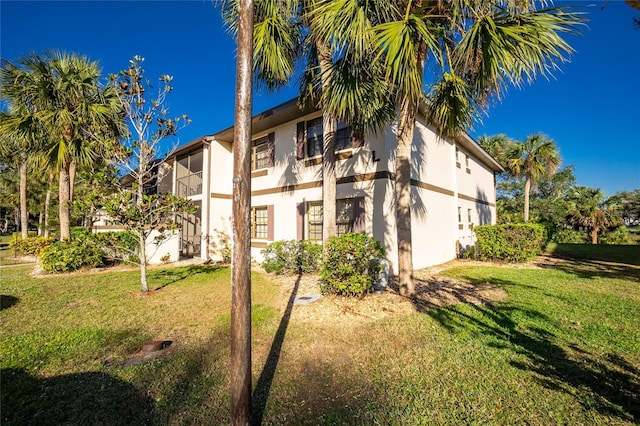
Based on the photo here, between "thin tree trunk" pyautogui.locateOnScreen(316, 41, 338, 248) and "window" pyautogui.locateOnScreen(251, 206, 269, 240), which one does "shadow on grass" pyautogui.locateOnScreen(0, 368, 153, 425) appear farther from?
"window" pyautogui.locateOnScreen(251, 206, 269, 240)

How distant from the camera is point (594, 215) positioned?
67.6ft

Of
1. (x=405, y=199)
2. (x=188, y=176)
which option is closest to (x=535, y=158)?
(x=405, y=199)

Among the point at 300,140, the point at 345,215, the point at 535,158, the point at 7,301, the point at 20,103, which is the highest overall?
the point at 20,103

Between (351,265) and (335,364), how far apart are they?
2715mm

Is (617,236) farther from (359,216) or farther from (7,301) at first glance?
(7,301)

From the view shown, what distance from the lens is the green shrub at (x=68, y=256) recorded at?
9.79 meters

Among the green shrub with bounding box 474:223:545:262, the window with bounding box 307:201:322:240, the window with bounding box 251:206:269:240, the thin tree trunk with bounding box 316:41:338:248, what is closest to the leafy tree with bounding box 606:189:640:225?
the green shrub with bounding box 474:223:545:262

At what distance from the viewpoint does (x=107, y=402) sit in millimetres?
2867

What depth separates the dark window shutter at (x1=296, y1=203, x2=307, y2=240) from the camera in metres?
10.6

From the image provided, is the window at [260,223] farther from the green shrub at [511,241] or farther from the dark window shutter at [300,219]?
the green shrub at [511,241]

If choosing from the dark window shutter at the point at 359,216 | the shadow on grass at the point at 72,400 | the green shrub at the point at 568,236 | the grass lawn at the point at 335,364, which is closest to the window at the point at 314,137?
the dark window shutter at the point at 359,216

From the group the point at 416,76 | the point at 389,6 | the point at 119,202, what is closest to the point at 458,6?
the point at 389,6

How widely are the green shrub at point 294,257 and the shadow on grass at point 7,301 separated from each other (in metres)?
6.32

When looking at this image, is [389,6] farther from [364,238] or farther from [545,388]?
[545,388]
